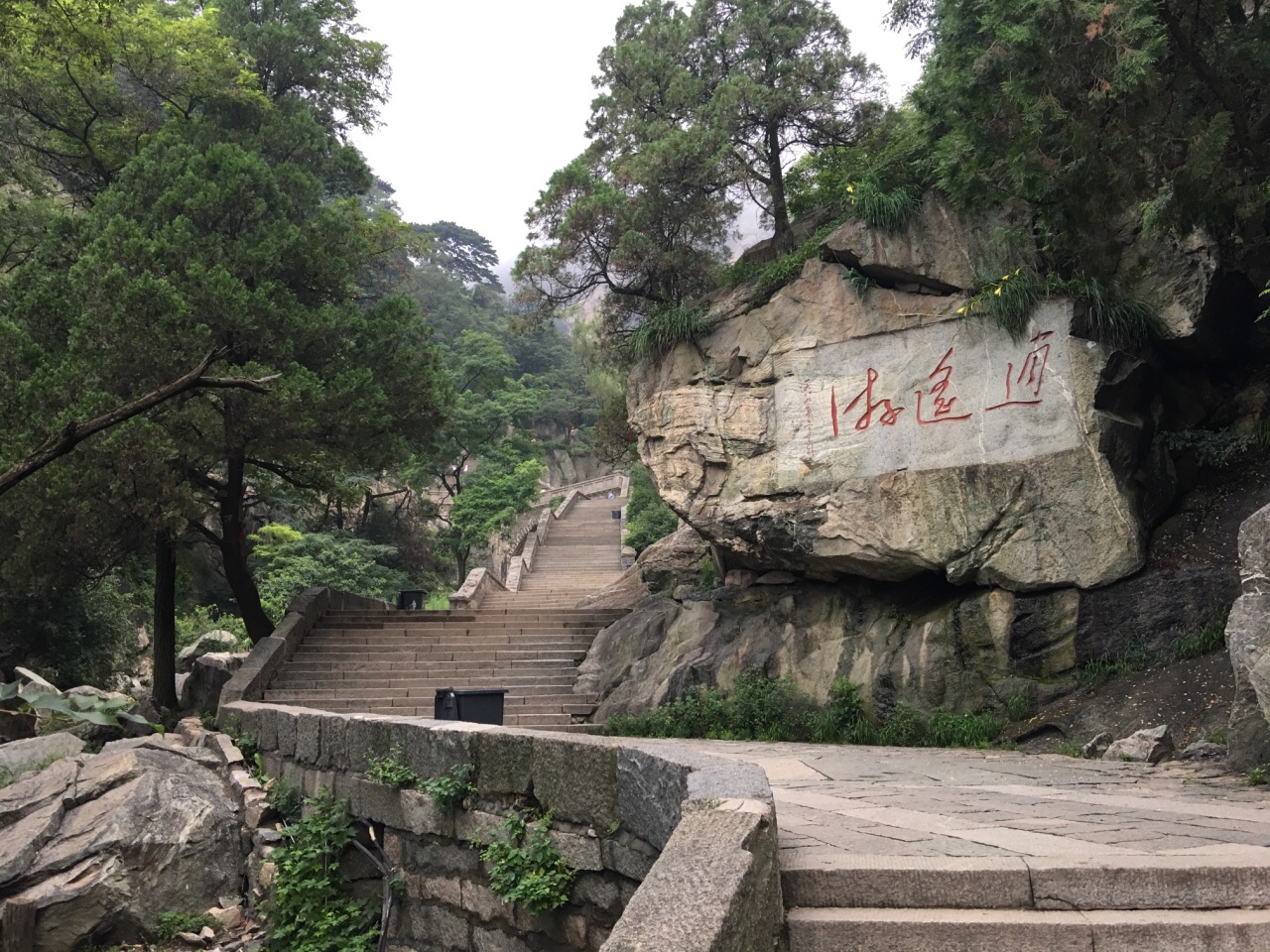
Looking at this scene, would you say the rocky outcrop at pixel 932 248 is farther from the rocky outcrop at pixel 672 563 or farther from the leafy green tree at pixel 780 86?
the rocky outcrop at pixel 672 563

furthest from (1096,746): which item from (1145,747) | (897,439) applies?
(897,439)

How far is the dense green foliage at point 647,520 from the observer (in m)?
22.5

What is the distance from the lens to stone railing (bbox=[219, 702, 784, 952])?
2.96 metres

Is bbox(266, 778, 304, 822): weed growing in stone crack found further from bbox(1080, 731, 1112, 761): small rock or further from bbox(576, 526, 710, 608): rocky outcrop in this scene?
bbox(576, 526, 710, 608): rocky outcrop

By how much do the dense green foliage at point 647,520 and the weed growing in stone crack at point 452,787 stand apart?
15822 millimetres

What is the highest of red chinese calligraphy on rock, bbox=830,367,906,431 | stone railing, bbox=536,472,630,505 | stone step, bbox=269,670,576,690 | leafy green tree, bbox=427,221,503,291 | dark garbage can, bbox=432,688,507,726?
leafy green tree, bbox=427,221,503,291

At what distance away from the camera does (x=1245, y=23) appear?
7.57 metres

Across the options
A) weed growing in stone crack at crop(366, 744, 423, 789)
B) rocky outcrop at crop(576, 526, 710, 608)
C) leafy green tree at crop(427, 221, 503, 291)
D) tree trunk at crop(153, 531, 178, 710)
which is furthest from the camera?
leafy green tree at crop(427, 221, 503, 291)

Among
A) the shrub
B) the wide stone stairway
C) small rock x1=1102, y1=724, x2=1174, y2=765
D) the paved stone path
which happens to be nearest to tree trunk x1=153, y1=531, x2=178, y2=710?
the wide stone stairway

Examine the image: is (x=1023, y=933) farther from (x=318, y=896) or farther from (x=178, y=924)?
(x=178, y=924)

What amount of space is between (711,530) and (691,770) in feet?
26.0

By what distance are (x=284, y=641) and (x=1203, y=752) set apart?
10934 mm

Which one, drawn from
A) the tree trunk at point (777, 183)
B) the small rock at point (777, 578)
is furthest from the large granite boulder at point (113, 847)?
the tree trunk at point (777, 183)

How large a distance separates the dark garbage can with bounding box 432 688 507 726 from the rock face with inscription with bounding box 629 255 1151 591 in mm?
3675
